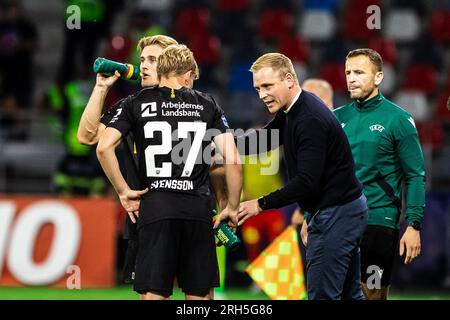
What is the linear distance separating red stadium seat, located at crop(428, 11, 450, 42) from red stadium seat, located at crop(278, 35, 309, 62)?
209 cm

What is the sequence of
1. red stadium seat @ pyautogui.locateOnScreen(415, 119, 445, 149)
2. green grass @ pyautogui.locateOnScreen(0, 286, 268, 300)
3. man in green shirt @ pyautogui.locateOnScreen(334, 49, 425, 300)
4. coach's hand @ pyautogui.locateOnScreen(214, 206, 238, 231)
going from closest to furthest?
coach's hand @ pyautogui.locateOnScreen(214, 206, 238, 231)
man in green shirt @ pyautogui.locateOnScreen(334, 49, 425, 300)
green grass @ pyautogui.locateOnScreen(0, 286, 268, 300)
red stadium seat @ pyautogui.locateOnScreen(415, 119, 445, 149)

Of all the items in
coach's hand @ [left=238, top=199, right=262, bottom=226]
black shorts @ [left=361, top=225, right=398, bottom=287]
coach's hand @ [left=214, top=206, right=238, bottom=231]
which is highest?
coach's hand @ [left=238, top=199, right=262, bottom=226]

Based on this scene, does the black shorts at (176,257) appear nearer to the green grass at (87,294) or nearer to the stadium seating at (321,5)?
the green grass at (87,294)

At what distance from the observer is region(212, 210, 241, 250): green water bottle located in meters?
6.15

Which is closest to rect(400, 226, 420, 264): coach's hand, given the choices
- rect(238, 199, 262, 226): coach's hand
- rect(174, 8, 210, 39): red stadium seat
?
rect(238, 199, 262, 226): coach's hand

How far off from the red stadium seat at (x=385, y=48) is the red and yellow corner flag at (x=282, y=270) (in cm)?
747

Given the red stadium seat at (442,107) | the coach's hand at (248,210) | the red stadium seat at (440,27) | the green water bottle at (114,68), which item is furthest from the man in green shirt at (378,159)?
the red stadium seat at (440,27)

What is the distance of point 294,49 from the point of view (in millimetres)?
15633

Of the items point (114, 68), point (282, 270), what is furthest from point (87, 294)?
point (114, 68)

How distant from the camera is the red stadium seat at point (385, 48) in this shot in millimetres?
15656

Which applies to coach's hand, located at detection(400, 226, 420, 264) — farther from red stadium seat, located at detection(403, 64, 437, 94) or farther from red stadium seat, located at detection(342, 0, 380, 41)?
red stadium seat, located at detection(342, 0, 380, 41)

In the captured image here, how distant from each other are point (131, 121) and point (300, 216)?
2.64 meters
